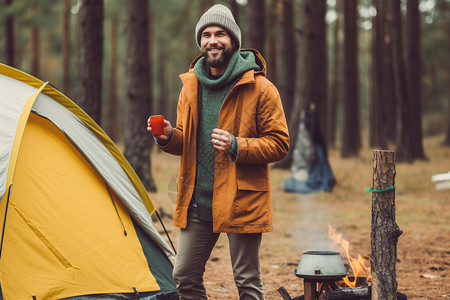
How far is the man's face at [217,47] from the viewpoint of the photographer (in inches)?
145

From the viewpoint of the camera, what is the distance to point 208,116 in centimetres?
373

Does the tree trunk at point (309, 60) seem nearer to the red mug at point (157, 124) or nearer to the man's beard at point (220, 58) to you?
the man's beard at point (220, 58)

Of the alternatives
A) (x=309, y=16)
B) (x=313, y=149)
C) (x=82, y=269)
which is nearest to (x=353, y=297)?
(x=82, y=269)

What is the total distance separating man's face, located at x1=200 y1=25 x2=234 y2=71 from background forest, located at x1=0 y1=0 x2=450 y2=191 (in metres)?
6.21

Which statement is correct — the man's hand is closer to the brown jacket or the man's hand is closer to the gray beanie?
the brown jacket

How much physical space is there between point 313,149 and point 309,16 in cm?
329

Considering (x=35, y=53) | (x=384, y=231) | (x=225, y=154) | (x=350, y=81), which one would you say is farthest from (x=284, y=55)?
(x=225, y=154)

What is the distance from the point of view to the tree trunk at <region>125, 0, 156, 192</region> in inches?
431

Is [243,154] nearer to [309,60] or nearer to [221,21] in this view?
[221,21]

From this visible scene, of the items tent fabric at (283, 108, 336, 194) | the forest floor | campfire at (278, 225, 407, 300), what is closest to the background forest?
tent fabric at (283, 108, 336, 194)

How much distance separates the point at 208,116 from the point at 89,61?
6.44 m

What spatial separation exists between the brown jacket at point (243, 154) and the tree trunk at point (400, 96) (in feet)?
51.4

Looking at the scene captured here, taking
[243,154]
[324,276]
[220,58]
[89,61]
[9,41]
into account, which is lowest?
[324,276]

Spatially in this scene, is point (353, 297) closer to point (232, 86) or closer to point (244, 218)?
point (244, 218)
